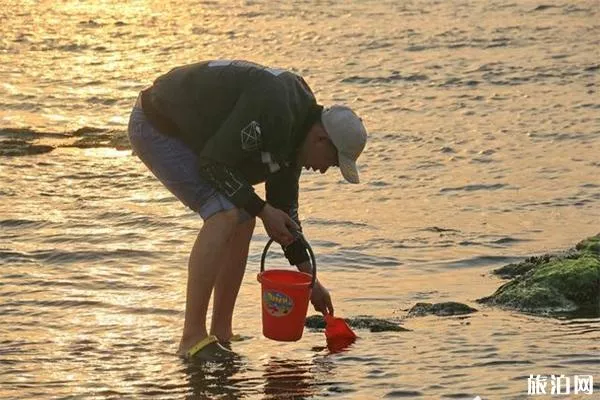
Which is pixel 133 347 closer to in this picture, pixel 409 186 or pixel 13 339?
pixel 13 339

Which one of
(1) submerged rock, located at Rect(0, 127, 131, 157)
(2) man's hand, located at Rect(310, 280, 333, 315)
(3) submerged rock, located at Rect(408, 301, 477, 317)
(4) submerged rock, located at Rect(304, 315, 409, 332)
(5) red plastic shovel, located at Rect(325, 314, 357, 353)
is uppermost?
(2) man's hand, located at Rect(310, 280, 333, 315)

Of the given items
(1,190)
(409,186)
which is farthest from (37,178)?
(409,186)

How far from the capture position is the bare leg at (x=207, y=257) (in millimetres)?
6484

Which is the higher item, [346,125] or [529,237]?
[346,125]

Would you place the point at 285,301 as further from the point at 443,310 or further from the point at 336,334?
the point at 443,310

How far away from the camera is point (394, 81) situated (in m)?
16.1

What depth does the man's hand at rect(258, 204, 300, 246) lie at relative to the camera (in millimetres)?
6402

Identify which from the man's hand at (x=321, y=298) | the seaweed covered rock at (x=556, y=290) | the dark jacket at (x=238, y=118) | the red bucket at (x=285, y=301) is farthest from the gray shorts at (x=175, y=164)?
the seaweed covered rock at (x=556, y=290)

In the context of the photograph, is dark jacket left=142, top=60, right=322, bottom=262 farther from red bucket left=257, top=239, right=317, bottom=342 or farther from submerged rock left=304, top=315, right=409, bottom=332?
submerged rock left=304, top=315, right=409, bottom=332

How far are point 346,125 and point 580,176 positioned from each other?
5.57 m

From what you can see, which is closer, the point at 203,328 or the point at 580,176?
the point at 203,328

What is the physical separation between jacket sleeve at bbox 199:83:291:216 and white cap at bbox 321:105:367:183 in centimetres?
21

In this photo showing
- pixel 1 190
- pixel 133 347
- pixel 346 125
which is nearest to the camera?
pixel 346 125

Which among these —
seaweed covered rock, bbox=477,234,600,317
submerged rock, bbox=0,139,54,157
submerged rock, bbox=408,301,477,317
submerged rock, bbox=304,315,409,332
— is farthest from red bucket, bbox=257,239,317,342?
submerged rock, bbox=0,139,54,157
